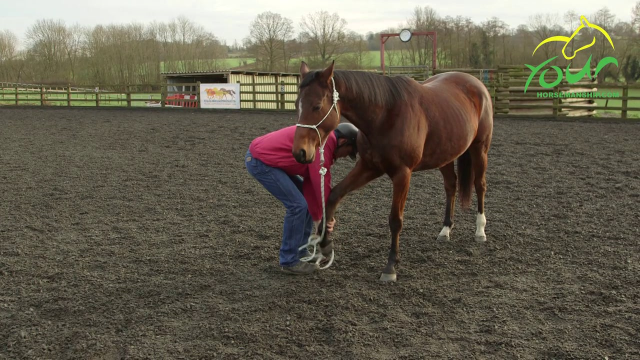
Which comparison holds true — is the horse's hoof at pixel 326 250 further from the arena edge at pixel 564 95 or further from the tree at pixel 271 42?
the tree at pixel 271 42

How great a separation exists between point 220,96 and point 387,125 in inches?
720

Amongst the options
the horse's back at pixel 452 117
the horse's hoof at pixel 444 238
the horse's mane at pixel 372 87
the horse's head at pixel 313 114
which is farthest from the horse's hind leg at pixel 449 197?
the horse's head at pixel 313 114

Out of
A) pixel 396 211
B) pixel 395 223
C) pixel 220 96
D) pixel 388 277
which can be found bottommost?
pixel 388 277

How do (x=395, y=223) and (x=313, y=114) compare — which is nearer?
(x=313, y=114)

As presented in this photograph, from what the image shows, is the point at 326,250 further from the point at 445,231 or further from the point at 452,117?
the point at 452,117

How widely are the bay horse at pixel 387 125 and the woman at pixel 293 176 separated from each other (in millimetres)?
118

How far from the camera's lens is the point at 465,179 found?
5113mm

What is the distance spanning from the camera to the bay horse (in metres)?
3.31

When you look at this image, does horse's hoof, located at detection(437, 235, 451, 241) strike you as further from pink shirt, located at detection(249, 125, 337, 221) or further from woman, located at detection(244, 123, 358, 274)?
pink shirt, located at detection(249, 125, 337, 221)

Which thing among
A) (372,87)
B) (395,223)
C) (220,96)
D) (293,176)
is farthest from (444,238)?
(220,96)

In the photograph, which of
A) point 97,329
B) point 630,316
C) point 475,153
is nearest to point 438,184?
point 475,153

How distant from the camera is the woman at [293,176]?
3770 mm

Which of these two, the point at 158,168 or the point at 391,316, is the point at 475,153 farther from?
the point at 158,168

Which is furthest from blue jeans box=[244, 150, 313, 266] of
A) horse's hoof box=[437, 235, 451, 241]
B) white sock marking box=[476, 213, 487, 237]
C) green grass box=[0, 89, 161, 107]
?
green grass box=[0, 89, 161, 107]
